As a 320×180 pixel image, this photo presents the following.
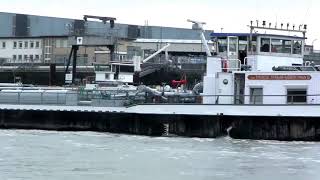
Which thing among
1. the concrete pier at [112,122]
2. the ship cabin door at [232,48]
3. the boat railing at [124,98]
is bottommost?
the concrete pier at [112,122]

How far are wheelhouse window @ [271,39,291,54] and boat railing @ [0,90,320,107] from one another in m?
2.94

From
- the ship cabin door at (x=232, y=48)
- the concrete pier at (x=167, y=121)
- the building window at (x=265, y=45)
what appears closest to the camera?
the concrete pier at (x=167, y=121)

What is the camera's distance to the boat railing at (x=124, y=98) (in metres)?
28.9

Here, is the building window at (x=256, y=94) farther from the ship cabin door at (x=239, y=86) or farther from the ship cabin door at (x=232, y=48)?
the ship cabin door at (x=232, y=48)

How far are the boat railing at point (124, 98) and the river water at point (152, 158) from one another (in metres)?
1.91

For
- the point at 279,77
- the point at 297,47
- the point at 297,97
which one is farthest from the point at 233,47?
the point at 297,97

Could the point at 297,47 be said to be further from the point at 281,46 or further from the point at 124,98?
the point at 124,98

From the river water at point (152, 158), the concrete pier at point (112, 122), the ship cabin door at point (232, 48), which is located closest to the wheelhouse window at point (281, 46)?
the ship cabin door at point (232, 48)

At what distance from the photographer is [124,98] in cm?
3238

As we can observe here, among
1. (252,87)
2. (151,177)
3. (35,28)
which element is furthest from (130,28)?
(151,177)

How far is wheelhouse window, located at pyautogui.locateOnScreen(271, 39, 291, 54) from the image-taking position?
1216 inches

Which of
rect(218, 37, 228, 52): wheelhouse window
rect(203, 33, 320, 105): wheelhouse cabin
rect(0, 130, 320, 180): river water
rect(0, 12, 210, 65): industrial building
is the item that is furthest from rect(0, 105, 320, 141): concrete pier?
rect(0, 12, 210, 65): industrial building

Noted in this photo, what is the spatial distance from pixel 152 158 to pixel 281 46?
10.6 meters

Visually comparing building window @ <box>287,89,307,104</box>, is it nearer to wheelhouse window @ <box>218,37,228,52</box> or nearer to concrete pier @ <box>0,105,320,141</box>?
concrete pier @ <box>0,105,320,141</box>
